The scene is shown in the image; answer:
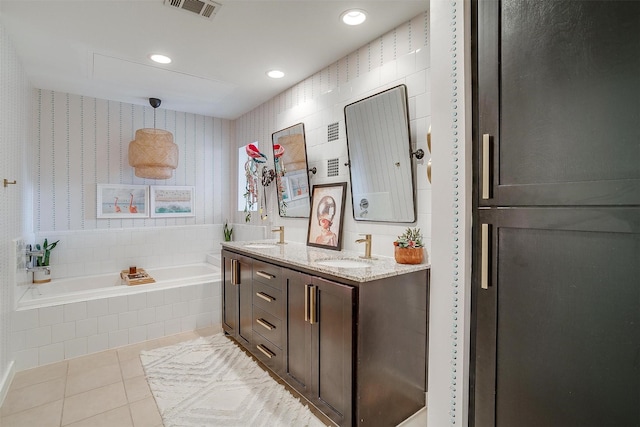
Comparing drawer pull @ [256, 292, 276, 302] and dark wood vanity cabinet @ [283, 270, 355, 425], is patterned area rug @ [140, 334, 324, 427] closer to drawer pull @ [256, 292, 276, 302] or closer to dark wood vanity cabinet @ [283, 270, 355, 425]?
dark wood vanity cabinet @ [283, 270, 355, 425]

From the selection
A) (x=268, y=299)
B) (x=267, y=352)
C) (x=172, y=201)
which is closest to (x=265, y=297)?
(x=268, y=299)

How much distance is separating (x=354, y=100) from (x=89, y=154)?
3.30 metres

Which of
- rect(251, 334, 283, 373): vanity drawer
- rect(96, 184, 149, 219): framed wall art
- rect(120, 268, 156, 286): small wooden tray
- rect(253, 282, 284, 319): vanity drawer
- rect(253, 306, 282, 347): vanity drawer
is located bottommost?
rect(251, 334, 283, 373): vanity drawer

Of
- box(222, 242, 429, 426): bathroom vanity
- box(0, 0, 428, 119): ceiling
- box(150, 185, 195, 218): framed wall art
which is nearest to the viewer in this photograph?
box(222, 242, 429, 426): bathroom vanity

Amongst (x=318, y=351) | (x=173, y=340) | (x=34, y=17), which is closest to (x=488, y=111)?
(x=318, y=351)

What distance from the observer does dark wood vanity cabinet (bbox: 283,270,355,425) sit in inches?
63.8

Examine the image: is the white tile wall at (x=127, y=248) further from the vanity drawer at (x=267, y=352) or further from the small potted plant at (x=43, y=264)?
the vanity drawer at (x=267, y=352)

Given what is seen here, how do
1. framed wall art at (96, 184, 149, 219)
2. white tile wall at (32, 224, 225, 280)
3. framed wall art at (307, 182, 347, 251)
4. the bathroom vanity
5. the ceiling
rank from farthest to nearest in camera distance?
framed wall art at (96, 184, 149, 219) → white tile wall at (32, 224, 225, 280) → framed wall art at (307, 182, 347, 251) → the ceiling → the bathroom vanity

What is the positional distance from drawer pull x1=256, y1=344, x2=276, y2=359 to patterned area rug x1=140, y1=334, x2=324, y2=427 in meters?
0.18

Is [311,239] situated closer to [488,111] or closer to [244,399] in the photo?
[244,399]

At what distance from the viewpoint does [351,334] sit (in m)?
1.59

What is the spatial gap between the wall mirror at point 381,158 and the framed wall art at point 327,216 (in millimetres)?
184

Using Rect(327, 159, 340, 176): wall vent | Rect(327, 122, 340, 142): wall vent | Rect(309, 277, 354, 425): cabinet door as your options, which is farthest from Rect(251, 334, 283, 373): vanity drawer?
Rect(327, 122, 340, 142): wall vent

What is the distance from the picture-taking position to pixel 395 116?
7.09ft
